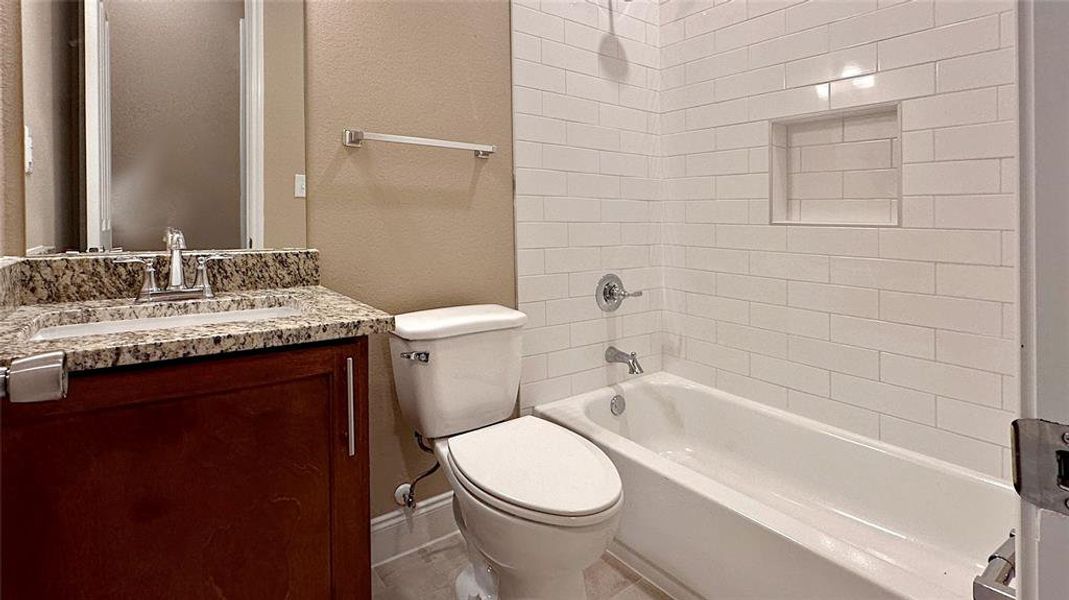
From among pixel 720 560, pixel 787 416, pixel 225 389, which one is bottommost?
pixel 720 560

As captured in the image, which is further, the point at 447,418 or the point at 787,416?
the point at 787,416

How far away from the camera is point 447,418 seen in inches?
69.7

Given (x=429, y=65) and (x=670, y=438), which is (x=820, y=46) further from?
(x=670, y=438)

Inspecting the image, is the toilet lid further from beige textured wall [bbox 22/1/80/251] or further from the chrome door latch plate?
beige textured wall [bbox 22/1/80/251]

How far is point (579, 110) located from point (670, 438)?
1.46m

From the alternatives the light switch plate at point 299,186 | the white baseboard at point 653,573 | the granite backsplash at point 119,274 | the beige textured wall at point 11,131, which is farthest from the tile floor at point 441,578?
the beige textured wall at point 11,131

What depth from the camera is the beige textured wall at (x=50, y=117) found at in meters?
1.32

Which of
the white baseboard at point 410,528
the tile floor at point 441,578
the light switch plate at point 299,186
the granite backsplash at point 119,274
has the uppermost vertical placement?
the light switch plate at point 299,186

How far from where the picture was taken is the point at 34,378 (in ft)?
2.52

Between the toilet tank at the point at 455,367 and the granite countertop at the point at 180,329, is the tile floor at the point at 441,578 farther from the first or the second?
the granite countertop at the point at 180,329

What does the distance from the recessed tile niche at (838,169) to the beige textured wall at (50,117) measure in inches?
87.4

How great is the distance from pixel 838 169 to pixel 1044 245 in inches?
76.2

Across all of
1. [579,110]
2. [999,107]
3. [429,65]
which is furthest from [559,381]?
[999,107]

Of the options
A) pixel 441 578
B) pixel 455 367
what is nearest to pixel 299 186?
pixel 455 367
